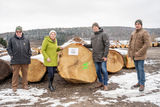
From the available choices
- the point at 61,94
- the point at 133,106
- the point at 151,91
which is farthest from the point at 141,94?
the point at 61,94

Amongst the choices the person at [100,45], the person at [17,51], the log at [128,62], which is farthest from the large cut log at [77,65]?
the log at [128,62]

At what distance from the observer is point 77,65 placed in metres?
4.64

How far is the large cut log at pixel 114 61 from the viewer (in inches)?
236

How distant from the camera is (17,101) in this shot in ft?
11.9

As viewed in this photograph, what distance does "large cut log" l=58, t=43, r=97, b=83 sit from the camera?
179 inches

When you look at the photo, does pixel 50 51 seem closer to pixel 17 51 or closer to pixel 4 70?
pixel 17 51

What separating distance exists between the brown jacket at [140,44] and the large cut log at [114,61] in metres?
1.86

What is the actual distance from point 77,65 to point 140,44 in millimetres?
1870

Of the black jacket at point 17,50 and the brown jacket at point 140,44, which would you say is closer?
the brown jacket at point 140,44

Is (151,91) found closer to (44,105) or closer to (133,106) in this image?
(133,106)

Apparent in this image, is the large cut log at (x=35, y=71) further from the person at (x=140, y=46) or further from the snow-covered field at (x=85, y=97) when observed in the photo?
the person at (x=140, y=46)

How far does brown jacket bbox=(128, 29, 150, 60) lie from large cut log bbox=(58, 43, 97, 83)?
1.31 m

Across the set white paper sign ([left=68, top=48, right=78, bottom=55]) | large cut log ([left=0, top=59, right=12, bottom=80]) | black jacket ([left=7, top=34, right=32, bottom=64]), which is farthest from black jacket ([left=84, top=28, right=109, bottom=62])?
large cut log ([left=0, top=59, right=12, bottom=80])

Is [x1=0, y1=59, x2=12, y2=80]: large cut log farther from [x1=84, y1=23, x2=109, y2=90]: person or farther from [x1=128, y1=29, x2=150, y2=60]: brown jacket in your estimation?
[x1=128, y1=29, x2=150, y2=60]: brown jacket
